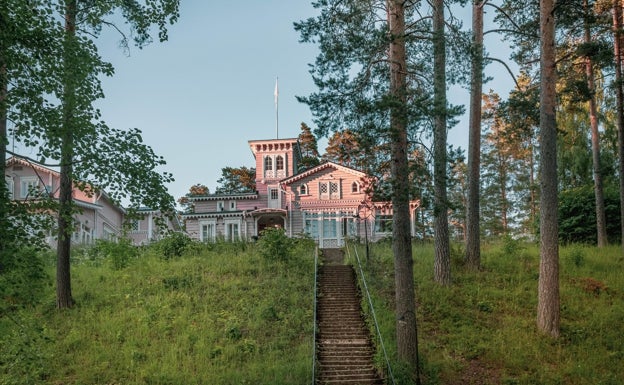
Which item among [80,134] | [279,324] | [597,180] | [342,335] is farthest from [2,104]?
[597,180]

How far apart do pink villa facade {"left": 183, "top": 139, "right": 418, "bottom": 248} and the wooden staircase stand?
37.5 ft

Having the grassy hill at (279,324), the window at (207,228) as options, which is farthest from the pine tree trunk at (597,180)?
the window at (207,228)

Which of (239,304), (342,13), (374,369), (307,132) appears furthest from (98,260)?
(307,132)

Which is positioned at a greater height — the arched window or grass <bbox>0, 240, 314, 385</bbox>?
the arched window

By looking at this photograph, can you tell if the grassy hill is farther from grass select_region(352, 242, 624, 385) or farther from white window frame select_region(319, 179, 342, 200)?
white window frame select_region(319, 179, 342, 200)

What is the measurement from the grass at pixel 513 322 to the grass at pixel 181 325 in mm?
2669

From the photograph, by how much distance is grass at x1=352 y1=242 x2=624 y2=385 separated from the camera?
10984 millimetres

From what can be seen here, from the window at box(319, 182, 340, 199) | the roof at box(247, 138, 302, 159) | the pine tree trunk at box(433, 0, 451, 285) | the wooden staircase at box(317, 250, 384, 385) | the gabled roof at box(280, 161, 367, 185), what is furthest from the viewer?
the roof at box(247, 138, 302, 159)

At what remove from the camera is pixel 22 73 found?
6770 millimetres

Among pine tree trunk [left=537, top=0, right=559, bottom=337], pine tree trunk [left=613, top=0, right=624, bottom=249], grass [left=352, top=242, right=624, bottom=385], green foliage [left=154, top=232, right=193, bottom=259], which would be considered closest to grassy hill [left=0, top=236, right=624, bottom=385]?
grass [left=352, top=242, right=624, bottom=385]

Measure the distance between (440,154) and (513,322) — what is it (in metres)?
5.18

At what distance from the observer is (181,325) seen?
44.7 ft

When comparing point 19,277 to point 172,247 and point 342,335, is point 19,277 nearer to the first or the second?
point 342,335

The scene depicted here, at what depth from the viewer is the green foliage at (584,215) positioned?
21281 mm
